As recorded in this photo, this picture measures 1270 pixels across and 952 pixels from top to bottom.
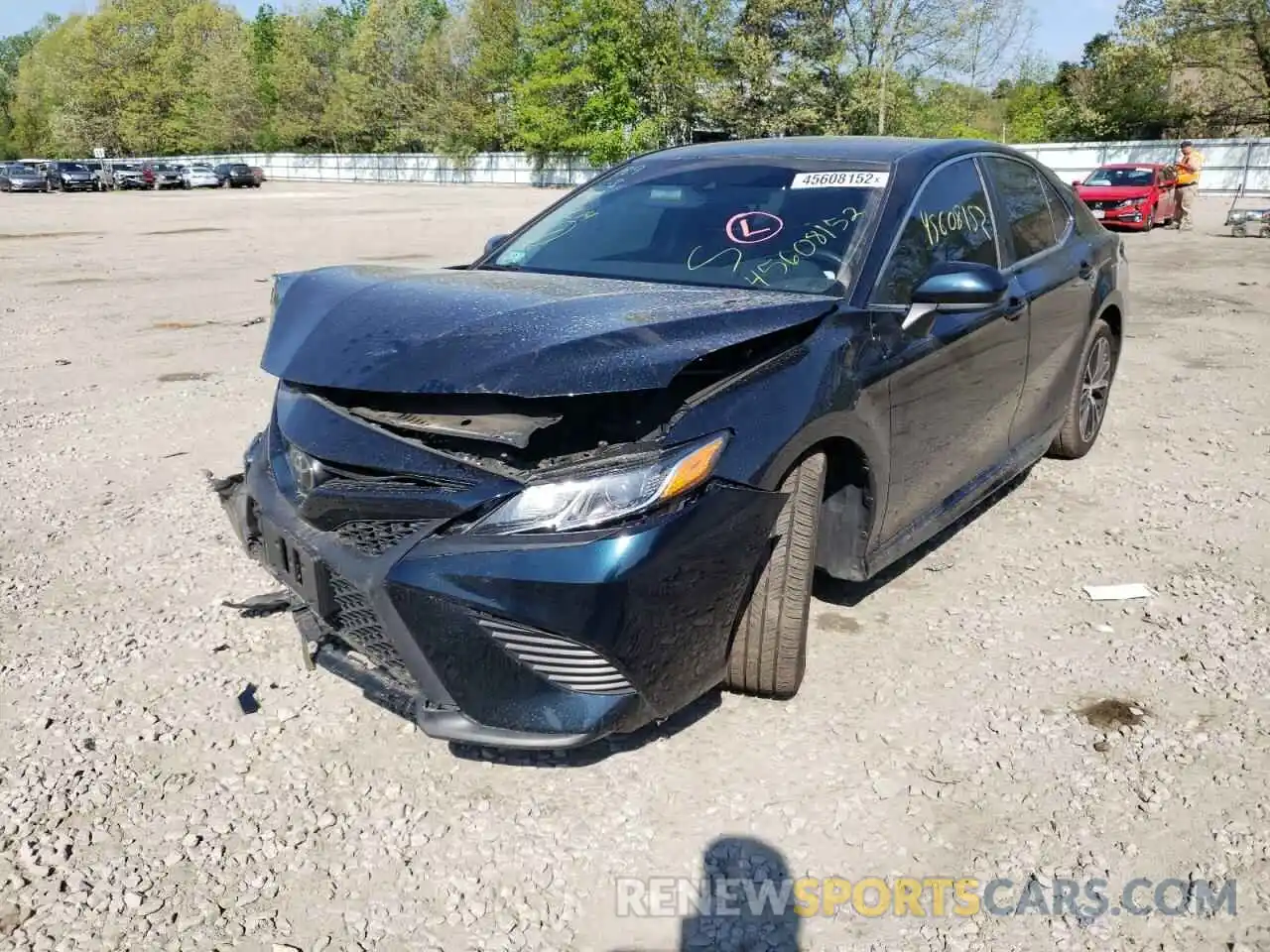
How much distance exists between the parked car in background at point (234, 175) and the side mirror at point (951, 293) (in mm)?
55804

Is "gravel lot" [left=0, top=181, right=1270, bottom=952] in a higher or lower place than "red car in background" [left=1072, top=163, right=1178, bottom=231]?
Result: lower

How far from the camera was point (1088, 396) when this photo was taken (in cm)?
547

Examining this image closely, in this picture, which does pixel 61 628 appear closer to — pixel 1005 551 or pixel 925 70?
pixel 1005 551

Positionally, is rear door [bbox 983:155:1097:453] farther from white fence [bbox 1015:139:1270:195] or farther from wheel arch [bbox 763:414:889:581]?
white fence [bbox 1015:139:1270:195]

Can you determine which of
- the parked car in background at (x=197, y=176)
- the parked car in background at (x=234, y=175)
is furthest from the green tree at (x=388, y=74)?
the parked car in background at (x=197, y=176)

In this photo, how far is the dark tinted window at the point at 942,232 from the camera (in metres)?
3.40

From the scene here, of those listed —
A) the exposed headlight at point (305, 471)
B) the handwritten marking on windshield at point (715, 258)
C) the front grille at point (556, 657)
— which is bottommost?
the front grille at point (556, 657)

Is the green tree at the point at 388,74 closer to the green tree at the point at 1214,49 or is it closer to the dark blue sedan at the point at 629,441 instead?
the green tree at the point at 1214,49

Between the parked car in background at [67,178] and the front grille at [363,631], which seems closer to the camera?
the front grille at [363,631]

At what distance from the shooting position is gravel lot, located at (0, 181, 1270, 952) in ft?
7.83

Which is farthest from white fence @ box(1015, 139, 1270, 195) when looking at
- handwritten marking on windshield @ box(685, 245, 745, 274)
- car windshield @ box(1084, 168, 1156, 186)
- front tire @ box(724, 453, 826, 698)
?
front tire @ box(724, 453, 826, 698)

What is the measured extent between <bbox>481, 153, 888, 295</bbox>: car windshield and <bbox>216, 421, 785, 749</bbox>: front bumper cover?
109 cm

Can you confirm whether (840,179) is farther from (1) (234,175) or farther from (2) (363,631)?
(1) (234,175)

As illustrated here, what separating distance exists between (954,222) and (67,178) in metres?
56.2
